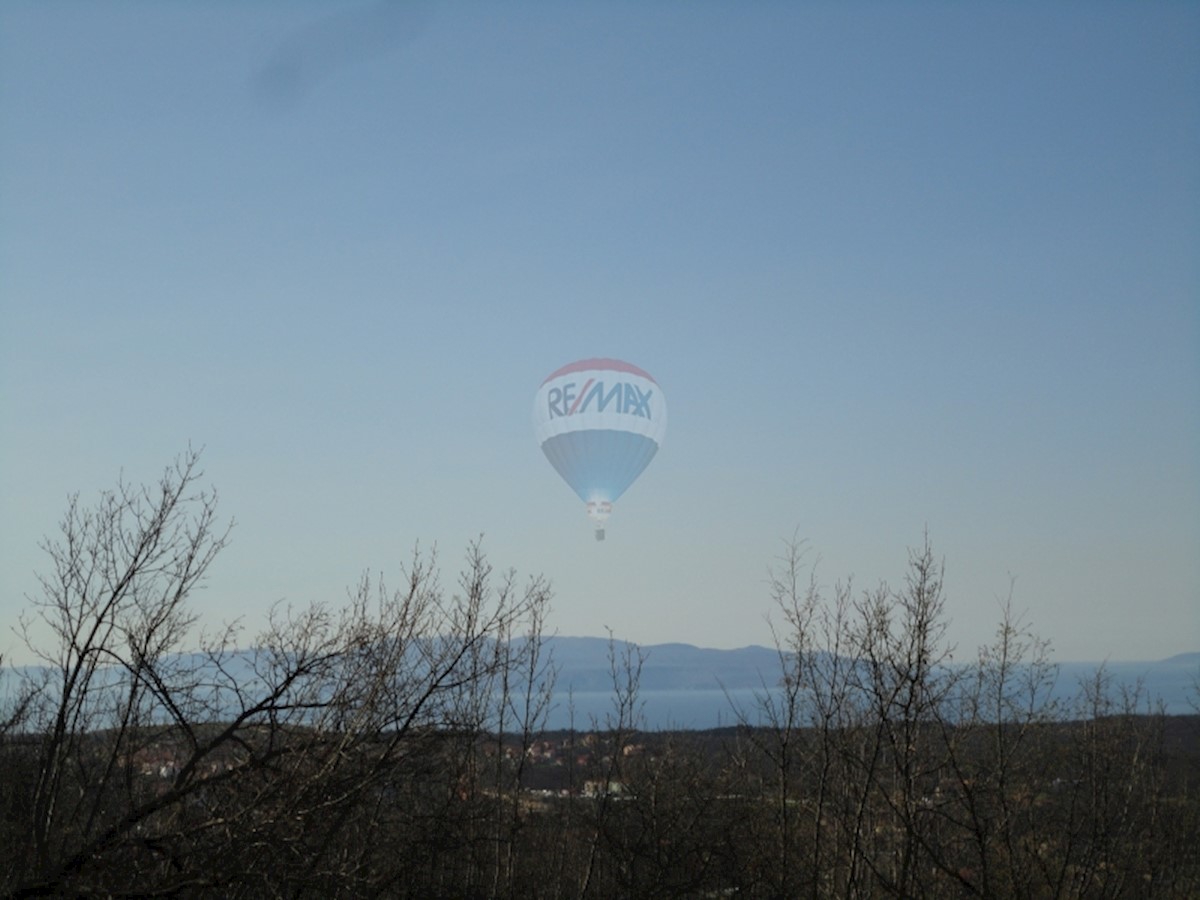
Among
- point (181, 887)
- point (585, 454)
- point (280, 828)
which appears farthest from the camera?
point (585, 454)

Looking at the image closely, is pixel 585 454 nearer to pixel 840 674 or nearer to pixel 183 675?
pixel 840 674

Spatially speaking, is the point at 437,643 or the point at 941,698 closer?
the point at 941,698

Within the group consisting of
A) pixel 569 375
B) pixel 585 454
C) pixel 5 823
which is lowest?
pixel 5 823

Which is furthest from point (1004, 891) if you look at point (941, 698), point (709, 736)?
point (709, 736)

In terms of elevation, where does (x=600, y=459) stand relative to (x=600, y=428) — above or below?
below
